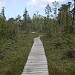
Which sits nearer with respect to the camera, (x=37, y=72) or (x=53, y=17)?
(x=37, y=72)

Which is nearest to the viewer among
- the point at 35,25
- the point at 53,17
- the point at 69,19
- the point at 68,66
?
the point at 68,66

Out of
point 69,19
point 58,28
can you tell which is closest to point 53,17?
point 69,19

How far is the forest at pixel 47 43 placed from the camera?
40.3ft

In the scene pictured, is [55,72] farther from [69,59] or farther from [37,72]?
[69,59]

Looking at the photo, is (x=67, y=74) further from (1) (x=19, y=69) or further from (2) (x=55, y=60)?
(2) (x=55, y=60)

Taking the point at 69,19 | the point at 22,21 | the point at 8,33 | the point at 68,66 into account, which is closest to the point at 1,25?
the point at 8,33

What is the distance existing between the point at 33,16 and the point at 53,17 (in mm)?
33312

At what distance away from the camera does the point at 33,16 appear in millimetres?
89625

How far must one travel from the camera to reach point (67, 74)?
33.9 ft

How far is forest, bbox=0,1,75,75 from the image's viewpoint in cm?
1227

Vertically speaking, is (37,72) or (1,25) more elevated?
(1,25)

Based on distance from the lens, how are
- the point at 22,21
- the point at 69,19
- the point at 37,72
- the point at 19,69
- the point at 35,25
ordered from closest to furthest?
the point at 37,72 < the point at 19,69 < the point at 69,19 < the point at 22,21 < the point at 35,25

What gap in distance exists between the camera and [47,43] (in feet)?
93.5

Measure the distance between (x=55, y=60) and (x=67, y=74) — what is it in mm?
4220
